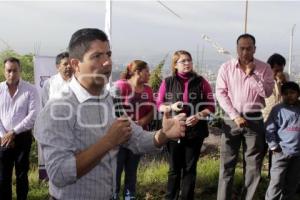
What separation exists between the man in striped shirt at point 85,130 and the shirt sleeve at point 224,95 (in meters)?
2.48

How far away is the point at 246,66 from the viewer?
495cm

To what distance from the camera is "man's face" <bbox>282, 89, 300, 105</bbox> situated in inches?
192

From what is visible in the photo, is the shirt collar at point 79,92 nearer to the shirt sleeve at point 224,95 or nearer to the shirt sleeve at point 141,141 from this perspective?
the shirt sleeve at point 141,141

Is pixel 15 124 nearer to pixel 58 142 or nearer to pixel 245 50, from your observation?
pixel 245 50

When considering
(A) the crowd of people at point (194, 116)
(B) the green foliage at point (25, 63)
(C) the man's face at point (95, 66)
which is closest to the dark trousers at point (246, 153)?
(A) the crowd of people at point (194, 116)

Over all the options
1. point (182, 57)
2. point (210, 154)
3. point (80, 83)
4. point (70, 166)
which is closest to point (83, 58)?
point (80, 83)

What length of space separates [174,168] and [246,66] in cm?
142

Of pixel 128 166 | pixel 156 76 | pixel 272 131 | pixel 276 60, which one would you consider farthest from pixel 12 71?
pixel 156 76

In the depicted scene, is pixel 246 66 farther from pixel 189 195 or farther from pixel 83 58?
pixel 83 58

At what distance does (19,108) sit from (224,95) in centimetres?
244

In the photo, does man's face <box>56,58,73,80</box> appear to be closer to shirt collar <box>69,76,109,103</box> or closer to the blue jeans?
the blue jeans

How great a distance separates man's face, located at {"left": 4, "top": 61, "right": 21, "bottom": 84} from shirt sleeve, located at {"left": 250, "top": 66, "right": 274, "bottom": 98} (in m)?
2.77

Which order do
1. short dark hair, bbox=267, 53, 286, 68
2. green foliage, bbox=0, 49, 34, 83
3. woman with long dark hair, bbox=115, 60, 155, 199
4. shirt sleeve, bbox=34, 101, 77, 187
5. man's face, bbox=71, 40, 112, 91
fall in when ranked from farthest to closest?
green foliage, bbox=0, 49, 34, 83
short dark hair, bbox=267, 53, 286, 68
woman with long dark hair, bbox=115, 60, 155, 199
man's face, bbox=71, 40, 112, 91
shirt sleeve, bbox=34, 101, 77, 187

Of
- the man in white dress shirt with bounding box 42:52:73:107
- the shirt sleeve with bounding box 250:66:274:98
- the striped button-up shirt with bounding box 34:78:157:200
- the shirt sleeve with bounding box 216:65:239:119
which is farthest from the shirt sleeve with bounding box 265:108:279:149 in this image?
the striped button-up shirt with bounding box 34:78:157:200
